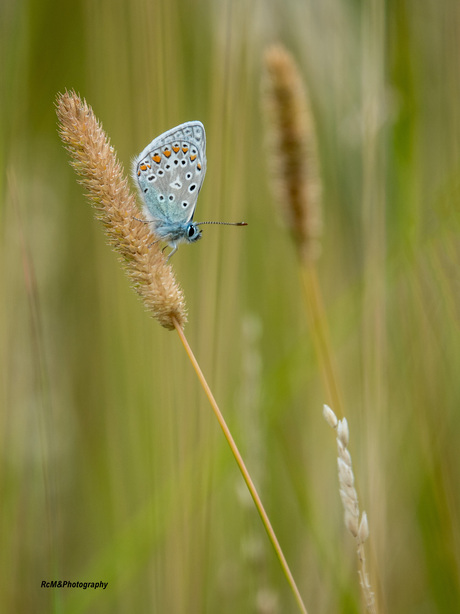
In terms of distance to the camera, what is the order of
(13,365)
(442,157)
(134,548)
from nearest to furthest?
1. (134,548)
2. (13,365)
3. (442,157)

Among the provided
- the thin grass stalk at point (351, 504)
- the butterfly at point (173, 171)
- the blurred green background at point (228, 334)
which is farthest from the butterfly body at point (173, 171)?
the thin grass stalk at point (351, 504)

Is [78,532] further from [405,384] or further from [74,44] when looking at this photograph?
[74,44]

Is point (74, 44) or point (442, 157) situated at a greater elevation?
point (74, 44)

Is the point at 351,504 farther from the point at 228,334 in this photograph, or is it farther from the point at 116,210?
the point at 228,334

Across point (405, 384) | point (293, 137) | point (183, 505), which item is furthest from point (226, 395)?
point (293, 137)

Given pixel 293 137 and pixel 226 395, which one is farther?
pixel 226 395

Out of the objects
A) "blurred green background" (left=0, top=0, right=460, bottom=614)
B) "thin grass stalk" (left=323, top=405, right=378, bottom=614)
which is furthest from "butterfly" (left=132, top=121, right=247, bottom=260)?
"thin grass stalk" (left=323, top=405, right=378, bottom=614)

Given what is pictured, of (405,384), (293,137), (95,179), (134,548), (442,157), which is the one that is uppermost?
(442,157)

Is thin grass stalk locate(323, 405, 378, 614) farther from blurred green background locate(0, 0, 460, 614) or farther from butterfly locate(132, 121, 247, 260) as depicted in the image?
butterfly locate(132, 121, 247, 260)
